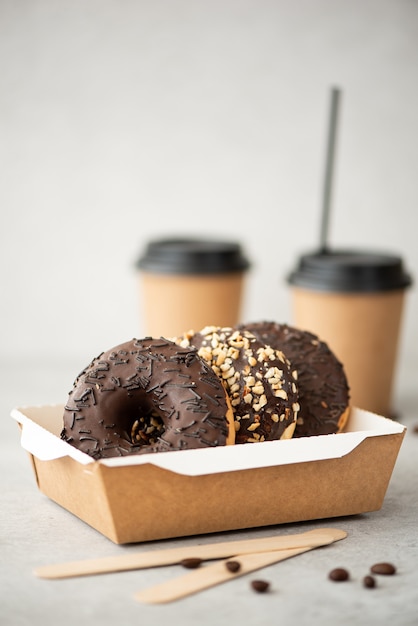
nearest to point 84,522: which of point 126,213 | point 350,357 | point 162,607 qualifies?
point 162,607

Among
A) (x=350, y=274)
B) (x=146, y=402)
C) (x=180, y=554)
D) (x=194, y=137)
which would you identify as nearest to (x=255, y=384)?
(x=146, y=402)

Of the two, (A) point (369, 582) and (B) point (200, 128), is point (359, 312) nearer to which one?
(B) point (200, 128)

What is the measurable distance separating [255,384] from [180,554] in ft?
1.22

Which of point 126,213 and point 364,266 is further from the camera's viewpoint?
point 126,213

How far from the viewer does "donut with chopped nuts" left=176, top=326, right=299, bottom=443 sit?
5.85ft

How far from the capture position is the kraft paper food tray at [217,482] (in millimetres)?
Answer: 1583

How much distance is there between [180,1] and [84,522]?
8.34 feet

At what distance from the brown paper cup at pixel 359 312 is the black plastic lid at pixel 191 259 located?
0.36 meters

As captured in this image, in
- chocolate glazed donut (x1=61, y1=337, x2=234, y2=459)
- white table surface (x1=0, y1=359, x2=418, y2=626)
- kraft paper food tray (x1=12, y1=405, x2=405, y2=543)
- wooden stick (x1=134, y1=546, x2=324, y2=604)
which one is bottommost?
white table surface (x1=0, y1=359, x2=418, y2=626)

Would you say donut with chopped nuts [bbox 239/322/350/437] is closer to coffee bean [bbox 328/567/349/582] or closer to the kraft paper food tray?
the kraft paper food tray

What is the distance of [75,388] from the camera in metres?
1.75

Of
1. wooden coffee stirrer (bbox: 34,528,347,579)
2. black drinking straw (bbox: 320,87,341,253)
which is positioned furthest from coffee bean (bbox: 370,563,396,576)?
black drinking straw (bbox: 320,87,341,253)

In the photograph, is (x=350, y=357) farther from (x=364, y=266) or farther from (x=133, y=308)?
(x=133, y=308)

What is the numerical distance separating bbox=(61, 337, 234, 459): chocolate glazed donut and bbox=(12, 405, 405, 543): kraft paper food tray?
0.05 m
